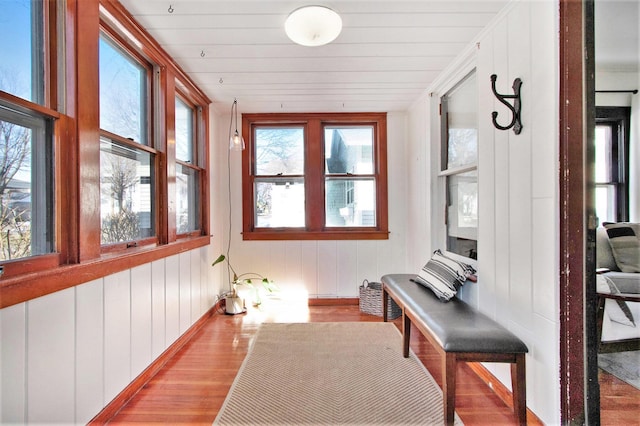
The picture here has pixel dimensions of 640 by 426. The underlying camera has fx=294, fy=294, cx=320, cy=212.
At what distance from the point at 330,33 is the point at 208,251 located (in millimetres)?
2371

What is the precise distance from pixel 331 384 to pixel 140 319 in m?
1.30

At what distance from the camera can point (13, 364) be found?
1093 millimetres

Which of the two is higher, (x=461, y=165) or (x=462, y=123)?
(x=462, y=123)

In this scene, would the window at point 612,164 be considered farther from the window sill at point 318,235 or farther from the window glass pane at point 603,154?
the window sill at point 318,235

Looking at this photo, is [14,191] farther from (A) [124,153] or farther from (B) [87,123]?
(A) [124,153]

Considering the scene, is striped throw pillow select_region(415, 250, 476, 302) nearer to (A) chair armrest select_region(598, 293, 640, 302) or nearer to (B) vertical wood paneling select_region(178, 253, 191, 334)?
(A) chair armrest select_region(598, 293, 640, 302)

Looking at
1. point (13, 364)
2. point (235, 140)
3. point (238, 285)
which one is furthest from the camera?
point (238, 285)

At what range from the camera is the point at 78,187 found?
1.40 meters

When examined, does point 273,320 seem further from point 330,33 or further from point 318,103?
point 330,33

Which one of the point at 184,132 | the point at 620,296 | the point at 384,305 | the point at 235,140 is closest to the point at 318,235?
the point at 384,305

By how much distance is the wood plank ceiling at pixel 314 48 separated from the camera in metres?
1.70

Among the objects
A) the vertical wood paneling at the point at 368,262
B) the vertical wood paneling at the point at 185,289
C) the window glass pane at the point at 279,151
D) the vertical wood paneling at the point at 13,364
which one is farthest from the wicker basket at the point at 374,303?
the vertical wood paneling at the point at 13,364

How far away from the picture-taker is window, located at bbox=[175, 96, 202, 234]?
8.73 ft

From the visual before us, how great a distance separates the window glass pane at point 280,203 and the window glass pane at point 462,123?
174cm
